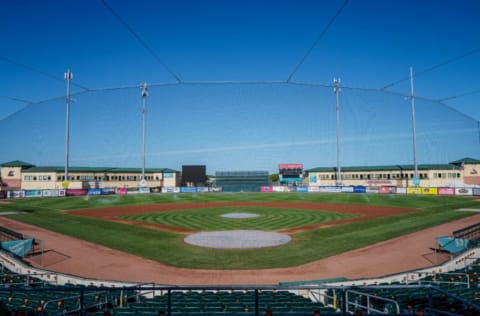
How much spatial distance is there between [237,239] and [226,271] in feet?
20.4

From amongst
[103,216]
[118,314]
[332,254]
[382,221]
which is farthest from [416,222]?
[103,216]

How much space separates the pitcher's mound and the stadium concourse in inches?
163

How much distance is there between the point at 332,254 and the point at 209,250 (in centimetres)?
685

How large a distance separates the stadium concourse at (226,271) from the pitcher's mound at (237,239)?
13.6 feet

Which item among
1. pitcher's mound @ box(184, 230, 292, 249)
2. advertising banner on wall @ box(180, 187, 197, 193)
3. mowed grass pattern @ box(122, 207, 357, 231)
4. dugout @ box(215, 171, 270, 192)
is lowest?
mowed grass pattern @ box(122, 207, 357, 231)

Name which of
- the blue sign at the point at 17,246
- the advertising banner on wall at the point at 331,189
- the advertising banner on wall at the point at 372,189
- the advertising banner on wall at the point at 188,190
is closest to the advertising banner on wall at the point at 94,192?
the advertising banner on wall at the point at 188,190

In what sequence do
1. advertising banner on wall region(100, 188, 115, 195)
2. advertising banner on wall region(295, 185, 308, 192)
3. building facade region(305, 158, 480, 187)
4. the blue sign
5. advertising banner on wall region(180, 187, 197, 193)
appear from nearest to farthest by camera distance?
the blue sign
advertising banner on wall region(100, 188, 115, 195)
building facade region(305, 158, 480, 187)
advertising banner on wall region(295, 185, 308, 192)
advertising banner on wall region(180, 187, 197, 193)

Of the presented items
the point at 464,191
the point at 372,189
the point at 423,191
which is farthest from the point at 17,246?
the point at 464,191

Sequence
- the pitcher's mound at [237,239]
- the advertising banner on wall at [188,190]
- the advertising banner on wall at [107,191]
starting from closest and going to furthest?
the pitcher's mound at [237,239] < the advertising banner on wall at [107,191] < the advertising banner on wall at [188,190]

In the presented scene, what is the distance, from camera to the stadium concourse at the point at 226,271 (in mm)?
12336

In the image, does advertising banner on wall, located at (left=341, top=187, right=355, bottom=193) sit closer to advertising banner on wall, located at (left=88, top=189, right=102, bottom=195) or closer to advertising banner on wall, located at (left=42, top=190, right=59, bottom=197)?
advertising banner on wall, located at (left=88, top=189, right=102, bottom=195)

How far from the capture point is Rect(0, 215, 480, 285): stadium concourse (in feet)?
40.5

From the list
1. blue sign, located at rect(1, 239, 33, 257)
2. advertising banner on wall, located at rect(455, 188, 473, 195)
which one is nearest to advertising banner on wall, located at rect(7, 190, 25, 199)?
blue sign, located at rect(1, 239, 33, 257)

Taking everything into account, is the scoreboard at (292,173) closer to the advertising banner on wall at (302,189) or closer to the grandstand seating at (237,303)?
the advertising banner on wall at (302,189)
